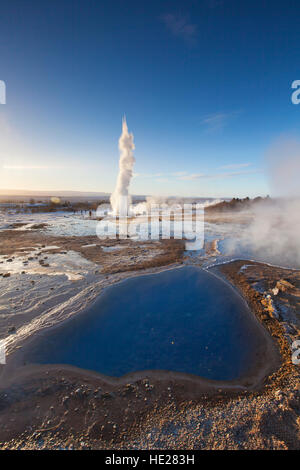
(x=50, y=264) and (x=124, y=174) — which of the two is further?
(x=124, y=174)

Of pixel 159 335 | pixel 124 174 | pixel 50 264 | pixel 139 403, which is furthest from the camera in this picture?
pixel 124 174

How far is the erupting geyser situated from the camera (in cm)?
3647

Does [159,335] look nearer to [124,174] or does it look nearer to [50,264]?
[50,264]

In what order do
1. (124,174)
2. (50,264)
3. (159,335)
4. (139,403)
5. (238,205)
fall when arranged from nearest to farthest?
(139,403) → (159,335) → (50,264) → (124,174) → (238,205)

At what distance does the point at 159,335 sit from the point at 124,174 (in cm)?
3699

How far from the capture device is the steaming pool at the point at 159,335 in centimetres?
536

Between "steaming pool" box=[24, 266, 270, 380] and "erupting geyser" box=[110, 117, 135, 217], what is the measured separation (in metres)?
33.7

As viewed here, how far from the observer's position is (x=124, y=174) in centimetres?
3903

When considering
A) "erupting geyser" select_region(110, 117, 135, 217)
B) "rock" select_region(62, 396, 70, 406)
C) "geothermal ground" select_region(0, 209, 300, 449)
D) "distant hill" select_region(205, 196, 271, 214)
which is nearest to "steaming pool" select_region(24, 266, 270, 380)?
"geothermal ground" select_region(0, 209, 300, 449)

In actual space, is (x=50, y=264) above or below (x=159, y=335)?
above

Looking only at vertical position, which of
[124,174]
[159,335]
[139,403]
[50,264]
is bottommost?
[139,403]

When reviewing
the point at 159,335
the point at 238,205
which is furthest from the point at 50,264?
the point at 238,205
